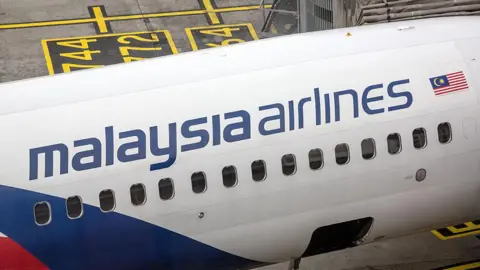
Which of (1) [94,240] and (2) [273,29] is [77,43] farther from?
(1) [94,240]

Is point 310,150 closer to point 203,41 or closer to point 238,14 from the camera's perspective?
point 203,41

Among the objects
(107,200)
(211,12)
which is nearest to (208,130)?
(107,200)

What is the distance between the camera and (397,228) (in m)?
13.7

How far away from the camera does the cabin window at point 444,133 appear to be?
43.0 ft

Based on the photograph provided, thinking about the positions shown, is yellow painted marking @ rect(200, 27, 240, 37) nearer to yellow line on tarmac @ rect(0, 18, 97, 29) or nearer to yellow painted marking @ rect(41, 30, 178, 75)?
yellow painted marking @ rect(41, 30, 178, 75)

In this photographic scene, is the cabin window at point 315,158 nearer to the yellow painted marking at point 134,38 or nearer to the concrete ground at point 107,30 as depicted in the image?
the concrete ground at point 107,30

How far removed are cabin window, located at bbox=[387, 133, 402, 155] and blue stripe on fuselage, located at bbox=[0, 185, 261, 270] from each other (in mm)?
3325

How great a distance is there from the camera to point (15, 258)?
1215cm

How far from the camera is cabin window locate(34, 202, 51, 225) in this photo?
11.9 meters

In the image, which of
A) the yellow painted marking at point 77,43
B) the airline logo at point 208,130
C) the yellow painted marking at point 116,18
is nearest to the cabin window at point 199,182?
the airline logo at point 208,130

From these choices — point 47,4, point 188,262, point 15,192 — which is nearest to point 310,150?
point 188,262

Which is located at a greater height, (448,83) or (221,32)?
(221,32)

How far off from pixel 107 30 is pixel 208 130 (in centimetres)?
1909

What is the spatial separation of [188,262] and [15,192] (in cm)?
310
